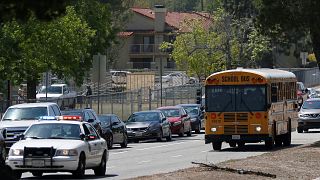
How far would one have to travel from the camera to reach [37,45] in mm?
44500

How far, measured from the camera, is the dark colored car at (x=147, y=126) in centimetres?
4241

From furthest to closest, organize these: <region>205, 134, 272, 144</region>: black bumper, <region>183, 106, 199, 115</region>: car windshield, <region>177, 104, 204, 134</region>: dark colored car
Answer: <region>183, 106, 199, 115</region>: car windshield < <region>177, 104, 204, 134</region>: dark colored car < <region>205, 134, 272, 144</region>: black bumper

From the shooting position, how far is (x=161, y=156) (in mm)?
32062

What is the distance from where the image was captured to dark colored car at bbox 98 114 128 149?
121 feet

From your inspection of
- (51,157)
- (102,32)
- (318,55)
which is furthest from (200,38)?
(51,157)

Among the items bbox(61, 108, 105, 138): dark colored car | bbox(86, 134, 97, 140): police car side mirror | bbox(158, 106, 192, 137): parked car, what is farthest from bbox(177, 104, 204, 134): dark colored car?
bbox(86, 134, 97, 140): police car side mirror

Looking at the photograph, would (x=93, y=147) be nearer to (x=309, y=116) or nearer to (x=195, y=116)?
(x=309, y=116)

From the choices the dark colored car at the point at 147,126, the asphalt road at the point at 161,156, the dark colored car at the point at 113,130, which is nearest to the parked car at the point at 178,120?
the dark colored car at the point at 147,126

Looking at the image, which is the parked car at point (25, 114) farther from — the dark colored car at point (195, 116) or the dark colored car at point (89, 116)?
the dark colored car at point (195, 116)

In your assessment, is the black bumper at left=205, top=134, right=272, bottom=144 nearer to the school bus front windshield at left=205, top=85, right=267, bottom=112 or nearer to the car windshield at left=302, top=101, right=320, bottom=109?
the school bus front windshield at left=205, top=85, right=267, bottom=112

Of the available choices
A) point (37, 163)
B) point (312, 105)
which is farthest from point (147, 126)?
point (37, 163)

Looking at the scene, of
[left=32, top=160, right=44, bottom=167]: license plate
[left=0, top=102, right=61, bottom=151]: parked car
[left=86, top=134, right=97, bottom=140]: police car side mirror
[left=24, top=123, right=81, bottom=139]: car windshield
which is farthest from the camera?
[left=0, top=102, right=61, bottom=151]: parked car

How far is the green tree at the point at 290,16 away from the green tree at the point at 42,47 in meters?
10.2

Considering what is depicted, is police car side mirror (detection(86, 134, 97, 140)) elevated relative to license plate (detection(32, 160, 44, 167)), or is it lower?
elevated
